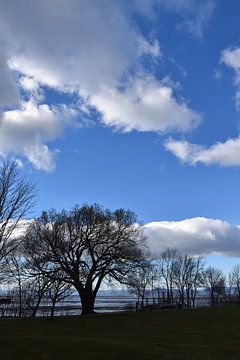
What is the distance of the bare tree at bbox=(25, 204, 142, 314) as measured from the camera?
1690 inches

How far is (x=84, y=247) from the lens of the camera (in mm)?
43875

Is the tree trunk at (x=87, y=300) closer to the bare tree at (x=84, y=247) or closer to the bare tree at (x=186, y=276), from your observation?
the bare tree at (x=84, y=247)

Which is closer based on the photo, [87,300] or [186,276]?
[87,300]

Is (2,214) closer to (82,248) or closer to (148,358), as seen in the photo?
(148,358)

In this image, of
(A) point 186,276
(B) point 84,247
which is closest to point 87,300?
(B) point 84,247

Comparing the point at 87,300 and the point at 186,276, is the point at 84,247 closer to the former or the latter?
the point at 87,300

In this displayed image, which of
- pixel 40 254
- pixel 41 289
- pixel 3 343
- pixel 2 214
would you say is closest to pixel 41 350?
pixel 3 343

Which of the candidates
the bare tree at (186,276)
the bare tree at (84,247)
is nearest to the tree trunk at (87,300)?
the bare tree at (84,247)

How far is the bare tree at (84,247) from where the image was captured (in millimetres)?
42938

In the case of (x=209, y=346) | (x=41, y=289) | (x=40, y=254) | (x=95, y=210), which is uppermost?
(x=95, y=210)

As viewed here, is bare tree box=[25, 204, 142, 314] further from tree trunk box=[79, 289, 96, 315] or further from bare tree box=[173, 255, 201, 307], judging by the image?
bare tree box=[173, 255, 201, 307]

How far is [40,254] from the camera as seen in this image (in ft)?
140

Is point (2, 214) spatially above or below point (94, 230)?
below

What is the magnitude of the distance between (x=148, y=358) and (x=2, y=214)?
257 inches
